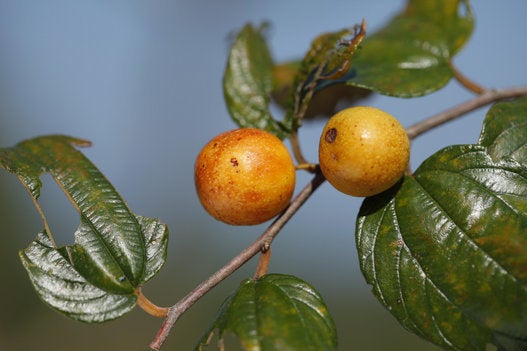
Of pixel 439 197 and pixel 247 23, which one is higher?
pixel 247 23

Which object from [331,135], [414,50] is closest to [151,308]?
[331,135]

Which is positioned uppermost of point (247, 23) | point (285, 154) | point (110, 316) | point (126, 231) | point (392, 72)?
point (247, 23)

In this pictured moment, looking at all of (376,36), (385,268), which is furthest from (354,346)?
(385,268)

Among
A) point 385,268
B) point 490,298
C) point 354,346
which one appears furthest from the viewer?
point 354,346

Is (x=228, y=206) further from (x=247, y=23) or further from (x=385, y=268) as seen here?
(x=247, y=23)

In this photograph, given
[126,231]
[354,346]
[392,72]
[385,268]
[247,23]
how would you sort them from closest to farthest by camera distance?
[385,268] < [126,231] < [392,72] < [247,23] < [354,346]

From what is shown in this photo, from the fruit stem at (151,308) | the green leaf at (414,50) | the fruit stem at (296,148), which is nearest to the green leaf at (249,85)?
the fruit stem at (296,148)
